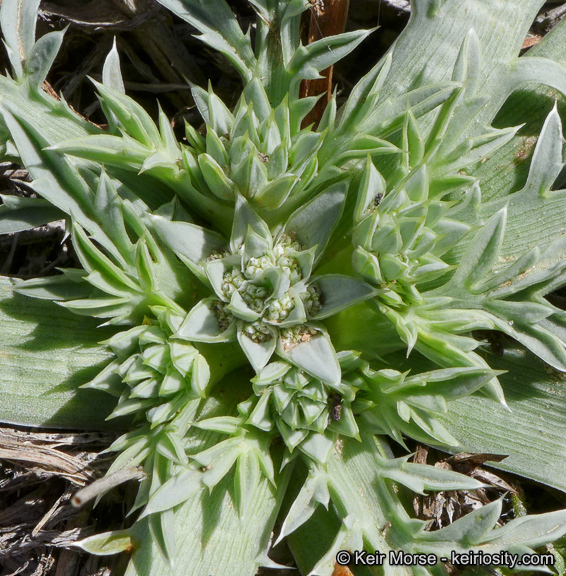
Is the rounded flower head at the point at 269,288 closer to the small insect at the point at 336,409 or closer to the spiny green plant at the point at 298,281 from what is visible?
the spiny green plant at the point at 298,281

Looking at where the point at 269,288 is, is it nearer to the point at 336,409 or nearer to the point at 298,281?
the point at 298,281

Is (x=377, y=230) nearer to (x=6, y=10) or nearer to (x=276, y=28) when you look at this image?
(x=276, y=28)

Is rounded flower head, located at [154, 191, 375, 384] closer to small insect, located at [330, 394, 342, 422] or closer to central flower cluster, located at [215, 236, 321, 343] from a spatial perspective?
central flower cluster, located at [215, 236, 321, 343]

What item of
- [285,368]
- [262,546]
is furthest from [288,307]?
[262,546]

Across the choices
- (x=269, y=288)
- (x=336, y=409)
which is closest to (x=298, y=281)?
(x=269, y=288)

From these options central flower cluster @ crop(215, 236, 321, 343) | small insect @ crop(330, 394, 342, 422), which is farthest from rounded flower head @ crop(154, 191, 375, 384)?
small insect @ crop(330, 394, 342, 422)

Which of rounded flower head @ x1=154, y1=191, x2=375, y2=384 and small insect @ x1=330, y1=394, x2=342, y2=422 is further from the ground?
rounded flower head @ x1=154, y1=191, x2=375, y2=384

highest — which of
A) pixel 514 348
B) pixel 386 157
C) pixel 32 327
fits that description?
pixel 386 157
